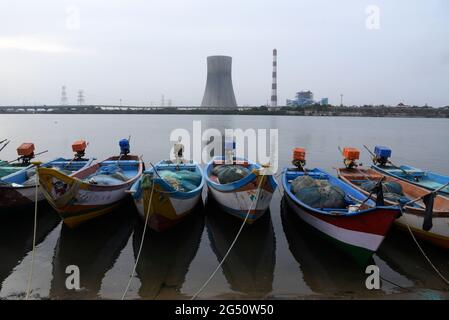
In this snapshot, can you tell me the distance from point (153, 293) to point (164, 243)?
87.2 inches

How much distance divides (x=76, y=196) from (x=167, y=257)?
2940 mm

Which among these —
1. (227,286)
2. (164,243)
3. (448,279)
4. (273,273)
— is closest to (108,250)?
(164,243)

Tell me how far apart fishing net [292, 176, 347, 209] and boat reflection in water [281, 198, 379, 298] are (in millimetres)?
912

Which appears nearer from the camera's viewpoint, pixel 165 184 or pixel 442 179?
pixel 165 184

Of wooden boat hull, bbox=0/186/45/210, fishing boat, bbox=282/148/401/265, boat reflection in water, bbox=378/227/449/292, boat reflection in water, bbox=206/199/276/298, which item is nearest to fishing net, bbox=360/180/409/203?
fishing boat, bbox=282/148/401/265

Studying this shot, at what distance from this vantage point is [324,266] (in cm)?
721

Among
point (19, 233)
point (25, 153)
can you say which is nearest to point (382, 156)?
point (19, 233)

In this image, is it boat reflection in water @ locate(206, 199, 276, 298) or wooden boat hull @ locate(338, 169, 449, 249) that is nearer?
boat reflection in water @ locate(206, 199, 276, 298)

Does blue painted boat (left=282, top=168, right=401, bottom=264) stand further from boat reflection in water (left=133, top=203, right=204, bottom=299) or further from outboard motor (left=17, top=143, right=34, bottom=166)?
outboard motor (left=17, top=143, right=34, bottom=166)

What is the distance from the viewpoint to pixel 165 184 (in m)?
7.84

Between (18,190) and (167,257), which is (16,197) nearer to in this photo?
(18,190)

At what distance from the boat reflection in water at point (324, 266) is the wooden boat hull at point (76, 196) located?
5.56 metres

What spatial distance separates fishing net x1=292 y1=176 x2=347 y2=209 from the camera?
815cm
